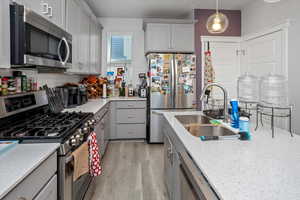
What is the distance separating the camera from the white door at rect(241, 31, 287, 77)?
3137mm

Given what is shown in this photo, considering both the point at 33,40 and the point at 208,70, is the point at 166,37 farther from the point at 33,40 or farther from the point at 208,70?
the point at 33,40

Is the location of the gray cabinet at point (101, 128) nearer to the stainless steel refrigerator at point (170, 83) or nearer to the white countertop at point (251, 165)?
the stainless steel refrigerator at point (170, 83)

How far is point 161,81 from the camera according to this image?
12.7 feet

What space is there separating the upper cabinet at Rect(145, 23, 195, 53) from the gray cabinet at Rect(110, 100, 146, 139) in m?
1.15

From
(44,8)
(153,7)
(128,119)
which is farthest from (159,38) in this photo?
(44,8)

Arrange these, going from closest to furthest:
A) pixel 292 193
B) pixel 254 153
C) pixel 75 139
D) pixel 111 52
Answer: pixel 292 193, pixel 254 153, pixel 75 139, pixel 111 52

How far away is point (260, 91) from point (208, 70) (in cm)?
244

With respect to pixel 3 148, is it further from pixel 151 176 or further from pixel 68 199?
pixel 151 176

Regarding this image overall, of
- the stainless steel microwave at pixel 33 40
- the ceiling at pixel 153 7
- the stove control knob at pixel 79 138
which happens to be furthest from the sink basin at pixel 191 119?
the ceiling at pixel 153 7

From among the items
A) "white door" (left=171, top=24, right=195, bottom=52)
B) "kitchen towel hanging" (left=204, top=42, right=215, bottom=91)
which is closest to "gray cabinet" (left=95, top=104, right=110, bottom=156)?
"white door" (left=171, top=24, right=195, bottom=52)

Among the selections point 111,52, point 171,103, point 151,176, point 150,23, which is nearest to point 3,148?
point 151,176

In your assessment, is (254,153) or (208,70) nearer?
(254,153)

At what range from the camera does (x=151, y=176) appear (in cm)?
268

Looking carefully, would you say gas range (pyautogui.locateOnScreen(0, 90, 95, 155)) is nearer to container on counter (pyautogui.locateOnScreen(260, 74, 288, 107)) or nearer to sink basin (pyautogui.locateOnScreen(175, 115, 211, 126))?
sink basin (pyautogui.locateOnScreen(175, 115, 211, 126))
